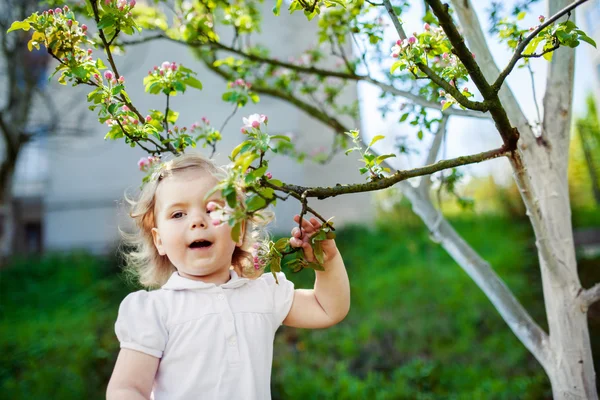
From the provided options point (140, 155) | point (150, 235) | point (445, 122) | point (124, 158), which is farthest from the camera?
point (124, 158)

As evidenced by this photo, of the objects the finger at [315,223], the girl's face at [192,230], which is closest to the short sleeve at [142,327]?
the girl's face at [192,230]

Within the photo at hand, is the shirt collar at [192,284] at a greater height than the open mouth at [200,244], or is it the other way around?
the open mouth at [200,244]

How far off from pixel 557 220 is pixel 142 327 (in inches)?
54.1

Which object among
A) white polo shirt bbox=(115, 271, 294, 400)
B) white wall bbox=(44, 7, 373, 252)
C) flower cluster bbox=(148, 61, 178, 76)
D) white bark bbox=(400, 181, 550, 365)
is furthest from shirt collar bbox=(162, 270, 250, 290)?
white wall bbox=(44, 7, 373, 252)

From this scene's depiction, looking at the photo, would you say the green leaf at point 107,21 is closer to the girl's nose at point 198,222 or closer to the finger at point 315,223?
the girl's nose at point 198,222

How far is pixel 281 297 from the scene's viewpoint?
166 cm

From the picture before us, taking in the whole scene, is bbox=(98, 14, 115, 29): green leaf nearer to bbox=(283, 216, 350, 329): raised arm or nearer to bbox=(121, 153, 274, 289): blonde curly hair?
bbox=(121, 153, 274, 289): blonde curly hair

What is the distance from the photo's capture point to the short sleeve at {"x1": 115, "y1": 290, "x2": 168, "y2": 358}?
1.44m

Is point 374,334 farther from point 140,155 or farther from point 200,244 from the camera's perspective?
point 140,155

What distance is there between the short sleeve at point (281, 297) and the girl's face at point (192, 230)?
0.19 meters

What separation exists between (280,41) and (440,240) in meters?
6.48

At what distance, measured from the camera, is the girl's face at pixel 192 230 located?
1.53 metres

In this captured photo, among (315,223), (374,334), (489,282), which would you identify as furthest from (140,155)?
(315,223)

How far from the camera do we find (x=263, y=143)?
1.17 meters
